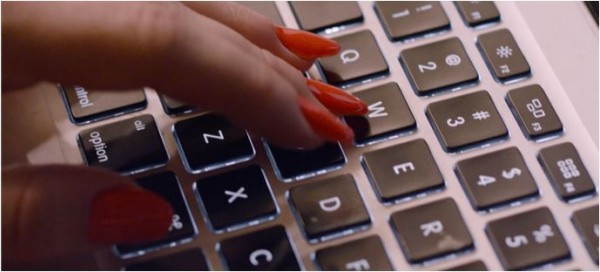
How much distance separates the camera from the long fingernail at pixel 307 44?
0.50 metres

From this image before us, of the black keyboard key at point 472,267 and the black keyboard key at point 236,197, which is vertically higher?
the black keyboard key at point 236,197

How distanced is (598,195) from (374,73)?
0.14 m

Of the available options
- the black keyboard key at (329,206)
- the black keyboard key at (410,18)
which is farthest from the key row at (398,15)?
the black keyboard key at (329,206)

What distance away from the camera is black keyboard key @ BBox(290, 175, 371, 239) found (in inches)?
17.4

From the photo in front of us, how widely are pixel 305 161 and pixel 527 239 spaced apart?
12cm

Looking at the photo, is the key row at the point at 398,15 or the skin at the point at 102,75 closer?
the skin at the point at 102,75

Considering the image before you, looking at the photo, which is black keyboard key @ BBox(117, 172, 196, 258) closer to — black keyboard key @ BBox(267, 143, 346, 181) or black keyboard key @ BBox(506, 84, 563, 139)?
black keyboard key @ BBox(267, 143, 346, 181)

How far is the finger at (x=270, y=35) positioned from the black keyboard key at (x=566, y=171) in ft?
0.45

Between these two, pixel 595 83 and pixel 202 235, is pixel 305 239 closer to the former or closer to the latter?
pixel 202 235

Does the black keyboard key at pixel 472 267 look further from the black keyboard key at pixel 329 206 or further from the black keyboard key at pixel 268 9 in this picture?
the black keyboard key at pixel 268 9

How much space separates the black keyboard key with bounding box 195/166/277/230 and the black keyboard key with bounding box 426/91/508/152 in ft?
0.34

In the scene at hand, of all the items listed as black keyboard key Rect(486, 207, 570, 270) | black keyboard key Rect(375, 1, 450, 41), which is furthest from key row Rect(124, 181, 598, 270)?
black keyboard key Rect(375, 1, 450, 41)

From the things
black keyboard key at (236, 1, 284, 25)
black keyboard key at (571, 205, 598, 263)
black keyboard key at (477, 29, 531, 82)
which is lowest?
black keyboard key at (571, 205, 598, 263)

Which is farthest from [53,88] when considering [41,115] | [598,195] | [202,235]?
[598,195]
